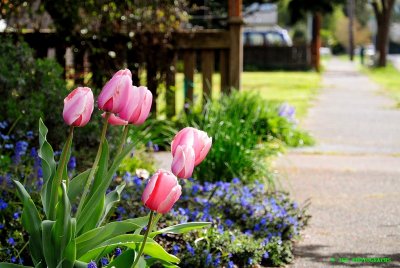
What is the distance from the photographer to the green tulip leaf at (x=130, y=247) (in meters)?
→ 3.25

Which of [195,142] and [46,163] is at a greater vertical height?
[195,142]

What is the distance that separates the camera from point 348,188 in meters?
7.71

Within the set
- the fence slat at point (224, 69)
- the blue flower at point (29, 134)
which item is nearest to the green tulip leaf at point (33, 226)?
the blue flower at point (29, 134)

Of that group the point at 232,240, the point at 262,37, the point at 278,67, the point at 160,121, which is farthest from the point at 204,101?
the point at 262,37

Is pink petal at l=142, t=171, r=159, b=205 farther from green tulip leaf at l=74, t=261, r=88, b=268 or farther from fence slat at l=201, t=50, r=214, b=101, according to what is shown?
fence slat at l=201, t=50, r=214, b=101

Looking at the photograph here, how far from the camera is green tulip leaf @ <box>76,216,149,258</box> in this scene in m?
3.25

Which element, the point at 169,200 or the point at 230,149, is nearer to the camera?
the point at 169,200

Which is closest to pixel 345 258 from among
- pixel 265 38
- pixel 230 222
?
pixel 230 222

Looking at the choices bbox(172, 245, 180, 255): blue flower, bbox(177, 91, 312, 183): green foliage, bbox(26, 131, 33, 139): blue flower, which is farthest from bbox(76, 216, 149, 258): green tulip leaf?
bbox(177, 91, 312, 183): green foliage

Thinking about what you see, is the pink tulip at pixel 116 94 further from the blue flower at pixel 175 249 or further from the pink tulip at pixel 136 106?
the blue flower at pixel 175 249

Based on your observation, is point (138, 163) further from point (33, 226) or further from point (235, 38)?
point (33, 226)

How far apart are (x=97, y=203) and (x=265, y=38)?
4178 cm

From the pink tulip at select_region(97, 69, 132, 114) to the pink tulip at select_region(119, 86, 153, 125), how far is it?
0.7 inches

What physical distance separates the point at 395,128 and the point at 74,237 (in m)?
10.5
